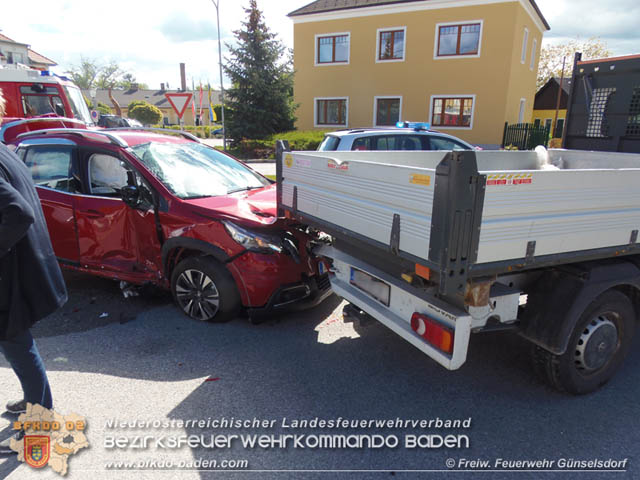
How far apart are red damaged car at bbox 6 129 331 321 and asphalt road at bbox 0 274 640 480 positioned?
0.41 m

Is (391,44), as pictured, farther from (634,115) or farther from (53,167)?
(53,167)

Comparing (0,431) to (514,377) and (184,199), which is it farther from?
(514,377)

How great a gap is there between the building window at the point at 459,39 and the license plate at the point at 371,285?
21.8 metres

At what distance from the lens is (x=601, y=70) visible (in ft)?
17.0

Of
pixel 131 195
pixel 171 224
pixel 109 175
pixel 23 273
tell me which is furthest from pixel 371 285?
pixel 109 175

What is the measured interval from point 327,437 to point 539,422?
1445 millimetres

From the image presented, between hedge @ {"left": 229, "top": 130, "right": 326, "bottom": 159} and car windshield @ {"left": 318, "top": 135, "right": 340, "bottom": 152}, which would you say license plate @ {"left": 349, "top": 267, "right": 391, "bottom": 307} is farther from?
hedge @ {"left": 229, "top": 130, "right": 326, "bottom": 159}

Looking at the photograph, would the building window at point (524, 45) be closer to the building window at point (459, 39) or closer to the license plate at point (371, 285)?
the building window at point (459, 39)

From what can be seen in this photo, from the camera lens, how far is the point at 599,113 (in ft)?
17.4

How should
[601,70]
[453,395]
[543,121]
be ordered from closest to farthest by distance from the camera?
[453,395], [601,70], [543,121]

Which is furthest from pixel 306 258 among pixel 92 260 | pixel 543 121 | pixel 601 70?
pixel 543 121

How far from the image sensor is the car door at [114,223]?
14.4ft

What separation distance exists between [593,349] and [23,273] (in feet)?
12.3

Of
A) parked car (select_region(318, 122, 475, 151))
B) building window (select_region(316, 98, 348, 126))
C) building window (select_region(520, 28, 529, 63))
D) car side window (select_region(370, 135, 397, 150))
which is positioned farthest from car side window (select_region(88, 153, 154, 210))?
building window (select_region(520, 28, 529, 63))
